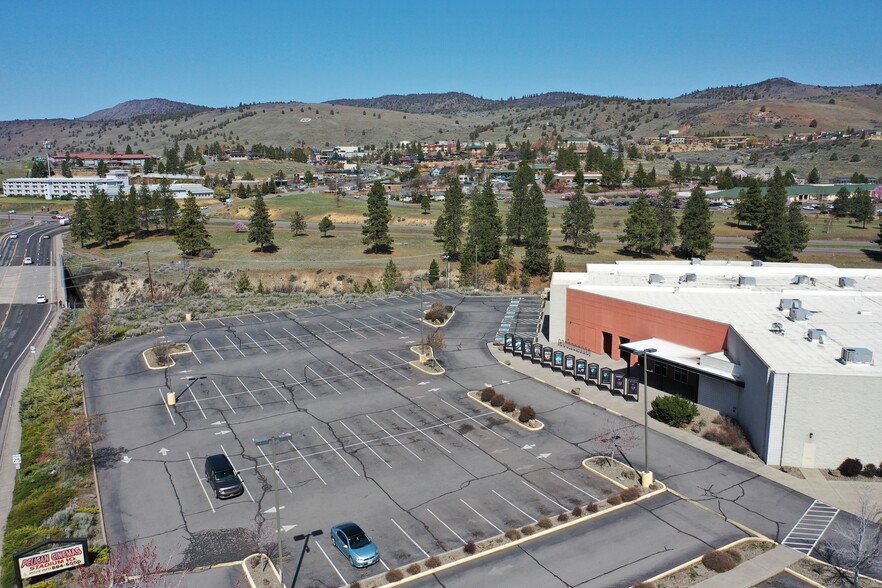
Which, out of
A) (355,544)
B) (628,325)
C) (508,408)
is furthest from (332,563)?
(628,325)

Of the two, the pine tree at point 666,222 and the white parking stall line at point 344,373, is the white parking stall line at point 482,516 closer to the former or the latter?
the white parking stall line at point 344,373

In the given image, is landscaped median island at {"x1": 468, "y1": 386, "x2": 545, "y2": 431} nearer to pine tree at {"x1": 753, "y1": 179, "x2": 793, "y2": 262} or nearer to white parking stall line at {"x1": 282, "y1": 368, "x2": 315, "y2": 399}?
white parking stall line at {"x1": 282, "y1": 368, "x2": 315, "y2": 399}

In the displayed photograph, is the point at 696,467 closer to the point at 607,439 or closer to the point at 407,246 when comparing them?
the point at 607,439

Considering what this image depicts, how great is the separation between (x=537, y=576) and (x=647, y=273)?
4149 cm

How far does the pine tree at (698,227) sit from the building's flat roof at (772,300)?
26004 mm

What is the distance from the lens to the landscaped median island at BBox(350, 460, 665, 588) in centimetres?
2452

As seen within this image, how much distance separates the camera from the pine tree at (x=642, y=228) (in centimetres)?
9406

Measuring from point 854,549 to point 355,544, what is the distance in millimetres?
19757

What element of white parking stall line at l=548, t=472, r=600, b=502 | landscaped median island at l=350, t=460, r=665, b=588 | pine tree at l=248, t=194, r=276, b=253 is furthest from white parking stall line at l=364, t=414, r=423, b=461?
pine tree at l=248, t=194, r=276, b=253

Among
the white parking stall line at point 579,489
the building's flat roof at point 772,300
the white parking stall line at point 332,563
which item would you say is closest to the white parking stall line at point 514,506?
the white parking stall line at point 579,489

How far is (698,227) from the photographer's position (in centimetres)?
9131

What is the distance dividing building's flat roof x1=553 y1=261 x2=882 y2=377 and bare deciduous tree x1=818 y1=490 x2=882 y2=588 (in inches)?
348

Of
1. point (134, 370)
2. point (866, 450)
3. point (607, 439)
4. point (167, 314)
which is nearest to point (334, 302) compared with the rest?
point (167, 314)

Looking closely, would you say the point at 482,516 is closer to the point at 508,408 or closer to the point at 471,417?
the point at 471,417
